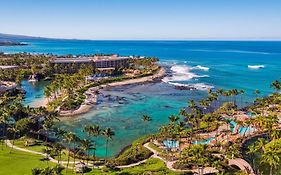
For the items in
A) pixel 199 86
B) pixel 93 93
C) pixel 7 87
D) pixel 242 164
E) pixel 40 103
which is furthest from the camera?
pixel 199 86

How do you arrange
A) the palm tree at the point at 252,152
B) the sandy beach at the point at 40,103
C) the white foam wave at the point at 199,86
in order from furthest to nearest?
the white foam wave at the point at 199,86 → the sandy beach at the point at 40,103 → the palm tree at the point at 252,152

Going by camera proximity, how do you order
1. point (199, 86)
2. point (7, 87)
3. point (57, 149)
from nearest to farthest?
1. point (57, 149)
2. point (7, 87)
3. point (199, 86)

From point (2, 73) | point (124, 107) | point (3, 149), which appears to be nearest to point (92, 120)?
point (124, 107)

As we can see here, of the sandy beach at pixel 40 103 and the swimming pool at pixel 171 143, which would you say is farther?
the sandy beach at pixel 40 103

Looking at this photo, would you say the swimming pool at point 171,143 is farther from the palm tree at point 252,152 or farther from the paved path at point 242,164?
the palm tree at point 252,152

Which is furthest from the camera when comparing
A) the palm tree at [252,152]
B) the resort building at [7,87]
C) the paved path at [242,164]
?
the resort building at [7,87]

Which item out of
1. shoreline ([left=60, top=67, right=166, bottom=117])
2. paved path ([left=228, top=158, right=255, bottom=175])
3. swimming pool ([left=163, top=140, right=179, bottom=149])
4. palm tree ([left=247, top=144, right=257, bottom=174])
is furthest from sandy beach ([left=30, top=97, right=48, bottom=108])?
palm tree ([left=247, top=144, right=257, bottom=174])

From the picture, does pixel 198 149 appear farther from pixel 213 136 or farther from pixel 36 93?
pixel 36 93

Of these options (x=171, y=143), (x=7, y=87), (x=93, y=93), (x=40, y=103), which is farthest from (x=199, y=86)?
(x=7, y=87)

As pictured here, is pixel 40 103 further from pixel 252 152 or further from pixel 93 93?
pixel 252 152

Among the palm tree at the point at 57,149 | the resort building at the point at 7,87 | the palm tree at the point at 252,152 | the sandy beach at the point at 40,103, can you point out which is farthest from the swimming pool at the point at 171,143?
the resort building at the point at 7,87

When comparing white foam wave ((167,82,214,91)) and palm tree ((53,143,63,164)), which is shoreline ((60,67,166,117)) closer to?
white foam wave ((167,82,214,91))
